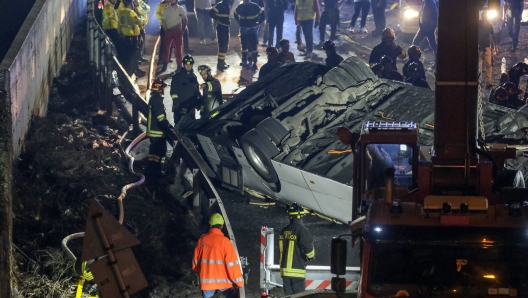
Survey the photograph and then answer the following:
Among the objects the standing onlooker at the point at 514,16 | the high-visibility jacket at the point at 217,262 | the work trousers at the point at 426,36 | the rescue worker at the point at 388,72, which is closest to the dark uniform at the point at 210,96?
the rescue worker at the point at 388,72

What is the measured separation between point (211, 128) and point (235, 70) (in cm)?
660

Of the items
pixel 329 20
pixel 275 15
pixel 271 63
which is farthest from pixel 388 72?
pixel 329 20

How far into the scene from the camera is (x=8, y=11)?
16.7 meters

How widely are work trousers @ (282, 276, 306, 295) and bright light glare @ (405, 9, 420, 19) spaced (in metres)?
14.0

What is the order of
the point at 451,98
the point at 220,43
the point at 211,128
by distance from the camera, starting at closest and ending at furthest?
the point at 451,98 < the point at 211,128 < the point at 220,43

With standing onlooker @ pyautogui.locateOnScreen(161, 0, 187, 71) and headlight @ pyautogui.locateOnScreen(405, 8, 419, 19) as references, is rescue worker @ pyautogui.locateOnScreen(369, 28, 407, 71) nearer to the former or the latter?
standing onlooker @ pyautogui.locateOnScreen(161, 0, 187, 71)

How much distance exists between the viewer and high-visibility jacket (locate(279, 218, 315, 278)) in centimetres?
1043

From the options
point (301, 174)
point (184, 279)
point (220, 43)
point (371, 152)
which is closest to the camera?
point (371, 152)

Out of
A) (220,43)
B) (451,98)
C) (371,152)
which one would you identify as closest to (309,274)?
(371,152)

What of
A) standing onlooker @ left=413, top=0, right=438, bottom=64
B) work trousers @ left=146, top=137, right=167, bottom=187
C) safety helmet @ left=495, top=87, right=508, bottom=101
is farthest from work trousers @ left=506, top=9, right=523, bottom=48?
work trousers @ left=146, top=137, right=167, bottom=187

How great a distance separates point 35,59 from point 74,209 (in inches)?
130

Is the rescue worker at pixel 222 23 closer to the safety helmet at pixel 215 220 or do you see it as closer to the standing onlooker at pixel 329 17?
the standing onlooker at pixel 329 17

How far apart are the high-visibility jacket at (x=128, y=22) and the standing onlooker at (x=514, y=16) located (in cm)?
930

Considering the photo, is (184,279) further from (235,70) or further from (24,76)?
(235,70)
